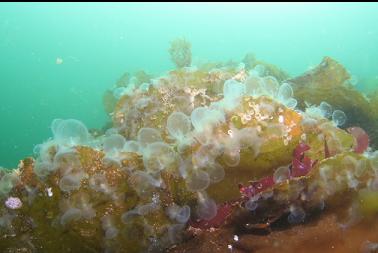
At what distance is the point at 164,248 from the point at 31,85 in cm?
6872

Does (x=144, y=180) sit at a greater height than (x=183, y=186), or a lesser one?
greater

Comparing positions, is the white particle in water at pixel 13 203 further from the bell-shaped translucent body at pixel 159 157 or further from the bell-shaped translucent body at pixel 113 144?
the bell-shaped translucent body at pixel 159 157

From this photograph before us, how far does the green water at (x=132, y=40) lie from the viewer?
199 feet

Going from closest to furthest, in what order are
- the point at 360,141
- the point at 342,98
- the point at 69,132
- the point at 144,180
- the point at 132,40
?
the point at 144,180, the point at 69,132, the point at 360,141, the point at 342,98, the point at 132,40

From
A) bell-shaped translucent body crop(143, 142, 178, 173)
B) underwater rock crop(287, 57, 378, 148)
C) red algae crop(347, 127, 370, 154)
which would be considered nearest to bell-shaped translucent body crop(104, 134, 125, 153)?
bell-shaped translucent body crop(143, 142, 178, 173)

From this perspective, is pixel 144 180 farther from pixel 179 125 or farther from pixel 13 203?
pixel 13 203

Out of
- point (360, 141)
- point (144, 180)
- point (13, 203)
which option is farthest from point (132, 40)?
point (144, 180)

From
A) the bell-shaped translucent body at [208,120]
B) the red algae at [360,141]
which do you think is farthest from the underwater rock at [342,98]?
the bell-shaped translucent body at [208,120]

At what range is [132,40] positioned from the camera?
8656 centimetres

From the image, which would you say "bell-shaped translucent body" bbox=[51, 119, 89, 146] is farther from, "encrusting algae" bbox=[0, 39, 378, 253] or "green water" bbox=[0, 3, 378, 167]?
"green water" bbox=[0, 3, 378, 167]

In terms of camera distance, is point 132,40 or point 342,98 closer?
point 342,98

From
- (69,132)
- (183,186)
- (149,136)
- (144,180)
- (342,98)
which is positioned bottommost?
(342,98)

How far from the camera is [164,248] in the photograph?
8.34 feet

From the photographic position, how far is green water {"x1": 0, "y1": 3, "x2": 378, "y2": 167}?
60625mm
